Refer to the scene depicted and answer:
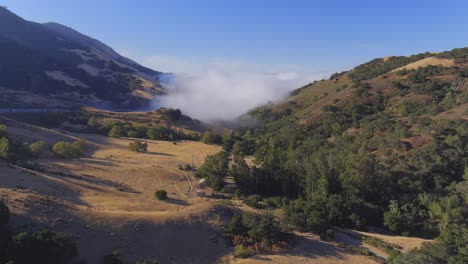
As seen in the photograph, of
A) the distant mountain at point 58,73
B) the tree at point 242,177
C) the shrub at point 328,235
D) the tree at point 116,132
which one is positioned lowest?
the shrub at point 328,235

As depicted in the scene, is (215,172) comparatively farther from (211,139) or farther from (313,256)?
(211,139)

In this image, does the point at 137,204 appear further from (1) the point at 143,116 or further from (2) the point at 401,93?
(1) the point at 143,116

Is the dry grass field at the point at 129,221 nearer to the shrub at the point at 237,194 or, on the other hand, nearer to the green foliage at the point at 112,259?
the green foliage at the point at 112,259

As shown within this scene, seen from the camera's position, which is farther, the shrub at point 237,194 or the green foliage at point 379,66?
the green foliage at point 379,66

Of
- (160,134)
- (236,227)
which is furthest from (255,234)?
(160,134)

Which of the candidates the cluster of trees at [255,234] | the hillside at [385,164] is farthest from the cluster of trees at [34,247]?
the hillside at [385,164]

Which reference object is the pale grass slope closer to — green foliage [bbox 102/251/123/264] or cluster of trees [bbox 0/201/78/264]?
green foliage [bbox 102/251/123/264]

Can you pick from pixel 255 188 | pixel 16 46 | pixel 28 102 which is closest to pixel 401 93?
pixel 255 188
